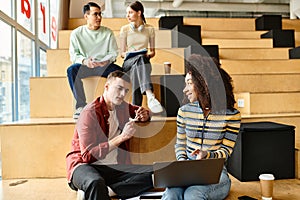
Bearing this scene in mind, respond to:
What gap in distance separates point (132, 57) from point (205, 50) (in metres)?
1.02

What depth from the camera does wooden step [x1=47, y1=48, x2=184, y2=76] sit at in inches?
113

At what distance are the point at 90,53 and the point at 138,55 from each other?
0.39 m

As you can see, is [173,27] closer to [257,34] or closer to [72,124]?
[257,34]

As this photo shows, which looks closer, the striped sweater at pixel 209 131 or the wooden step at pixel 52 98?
the striped sweater at pixel 209 131

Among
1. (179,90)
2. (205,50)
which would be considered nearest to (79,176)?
(179,90)

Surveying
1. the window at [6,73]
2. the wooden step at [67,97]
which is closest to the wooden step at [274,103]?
the wooden step at [67,97]

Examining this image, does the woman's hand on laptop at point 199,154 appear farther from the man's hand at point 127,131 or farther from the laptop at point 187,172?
the man's hand at point 127,131

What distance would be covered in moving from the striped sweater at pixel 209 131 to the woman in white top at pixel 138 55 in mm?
552

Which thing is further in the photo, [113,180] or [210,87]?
[113,180]

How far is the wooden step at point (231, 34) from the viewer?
3.71m

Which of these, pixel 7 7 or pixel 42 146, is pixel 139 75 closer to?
pixel 42 146

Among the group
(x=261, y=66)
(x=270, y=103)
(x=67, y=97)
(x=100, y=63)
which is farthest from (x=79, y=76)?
(x=261, y=66)

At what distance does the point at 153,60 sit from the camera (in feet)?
9.68

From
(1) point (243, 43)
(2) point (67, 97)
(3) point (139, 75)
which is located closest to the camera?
(3) point (139, 75)
